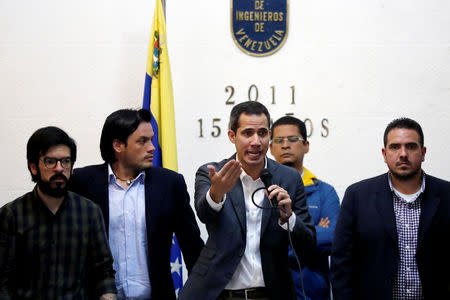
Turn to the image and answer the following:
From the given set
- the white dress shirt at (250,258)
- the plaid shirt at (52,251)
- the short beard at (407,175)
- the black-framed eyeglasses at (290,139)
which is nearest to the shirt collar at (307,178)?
the black-framed eyeglasses at (290,139)

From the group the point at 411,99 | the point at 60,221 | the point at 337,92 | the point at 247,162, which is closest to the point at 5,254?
the point at 60,221

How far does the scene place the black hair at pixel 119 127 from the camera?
9.14 ft

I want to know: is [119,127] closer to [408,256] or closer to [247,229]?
[247,229]

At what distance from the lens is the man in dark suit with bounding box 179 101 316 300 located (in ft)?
7.86

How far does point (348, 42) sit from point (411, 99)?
0.64 m

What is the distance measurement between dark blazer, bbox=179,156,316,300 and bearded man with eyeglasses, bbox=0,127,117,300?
0.39 meters

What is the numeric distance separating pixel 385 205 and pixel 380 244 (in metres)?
0.18

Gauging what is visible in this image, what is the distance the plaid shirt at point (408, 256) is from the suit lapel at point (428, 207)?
27 millimetres

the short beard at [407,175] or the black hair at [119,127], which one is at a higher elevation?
the black hair at [119,127]

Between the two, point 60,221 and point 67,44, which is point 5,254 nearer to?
point 60,221

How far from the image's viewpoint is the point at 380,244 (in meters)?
2.64

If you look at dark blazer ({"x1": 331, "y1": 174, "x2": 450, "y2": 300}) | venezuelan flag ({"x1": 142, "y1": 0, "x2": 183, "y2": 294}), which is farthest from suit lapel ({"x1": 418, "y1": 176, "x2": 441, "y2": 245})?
venezuelan flag ({"x1": 142, "y1": 0, "x2": 183, "y2": 294})

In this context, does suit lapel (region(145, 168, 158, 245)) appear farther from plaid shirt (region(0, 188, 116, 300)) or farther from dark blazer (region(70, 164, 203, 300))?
plaid shirt (region(0, 188, 116, 300))

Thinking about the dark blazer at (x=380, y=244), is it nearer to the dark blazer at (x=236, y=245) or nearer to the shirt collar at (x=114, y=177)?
the dark blazer at (x=236, y=245)
